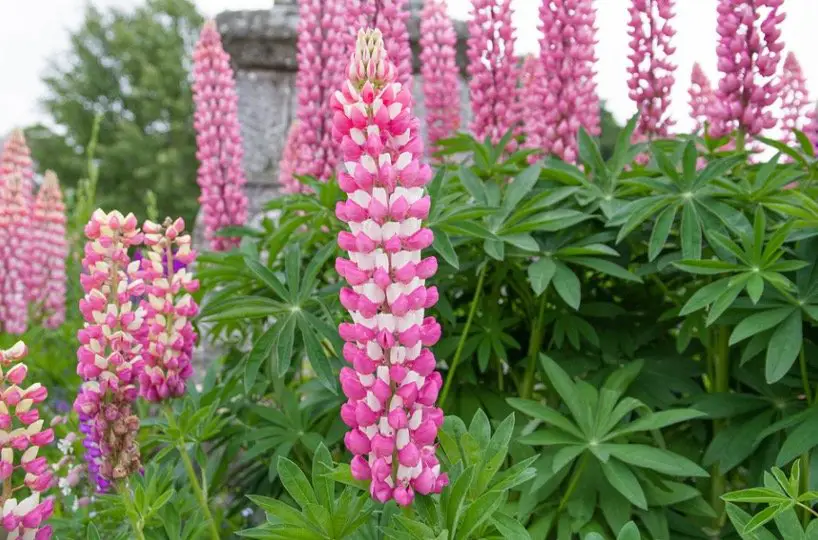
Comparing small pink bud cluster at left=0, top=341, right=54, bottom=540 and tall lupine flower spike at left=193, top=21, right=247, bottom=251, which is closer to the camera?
small pink bud cluster at left=0, top=341, right=54, bottom=540

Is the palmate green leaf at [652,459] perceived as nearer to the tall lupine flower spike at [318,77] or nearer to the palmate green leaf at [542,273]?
the palmate green leaf at [542,273]

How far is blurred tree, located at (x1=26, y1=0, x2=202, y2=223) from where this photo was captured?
26562mm

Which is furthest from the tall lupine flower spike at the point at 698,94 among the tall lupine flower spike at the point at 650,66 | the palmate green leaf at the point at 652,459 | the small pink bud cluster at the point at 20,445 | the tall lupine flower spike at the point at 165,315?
the small pink bud cluster at the point at 20,445

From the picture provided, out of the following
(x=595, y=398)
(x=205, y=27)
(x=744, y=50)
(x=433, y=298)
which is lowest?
(x=595, y=398)

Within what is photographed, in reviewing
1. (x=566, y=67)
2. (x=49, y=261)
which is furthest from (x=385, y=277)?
(x=49, y=261)

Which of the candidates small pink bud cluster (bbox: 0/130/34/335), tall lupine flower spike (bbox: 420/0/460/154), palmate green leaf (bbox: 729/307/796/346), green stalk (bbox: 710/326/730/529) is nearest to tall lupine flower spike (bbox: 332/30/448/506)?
palmate green leaf (bbox: 729/307/796/346)

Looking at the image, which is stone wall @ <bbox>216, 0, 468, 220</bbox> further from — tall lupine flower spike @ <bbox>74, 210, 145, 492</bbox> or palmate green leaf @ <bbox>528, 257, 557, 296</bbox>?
tall lupine flower spike @ <bbox>74, 210, 145, 492</bbox>

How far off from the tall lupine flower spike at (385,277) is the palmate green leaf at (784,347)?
0.92 m

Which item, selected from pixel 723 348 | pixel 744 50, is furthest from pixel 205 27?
pixel 723 348

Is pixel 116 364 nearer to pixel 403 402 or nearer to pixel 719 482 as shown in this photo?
pixel 403 402

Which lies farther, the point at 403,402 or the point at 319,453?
the point at 319,453

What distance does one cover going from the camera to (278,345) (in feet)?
6.09

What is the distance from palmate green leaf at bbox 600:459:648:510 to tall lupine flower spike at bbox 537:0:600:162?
986 millimetres

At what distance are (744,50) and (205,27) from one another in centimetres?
212
